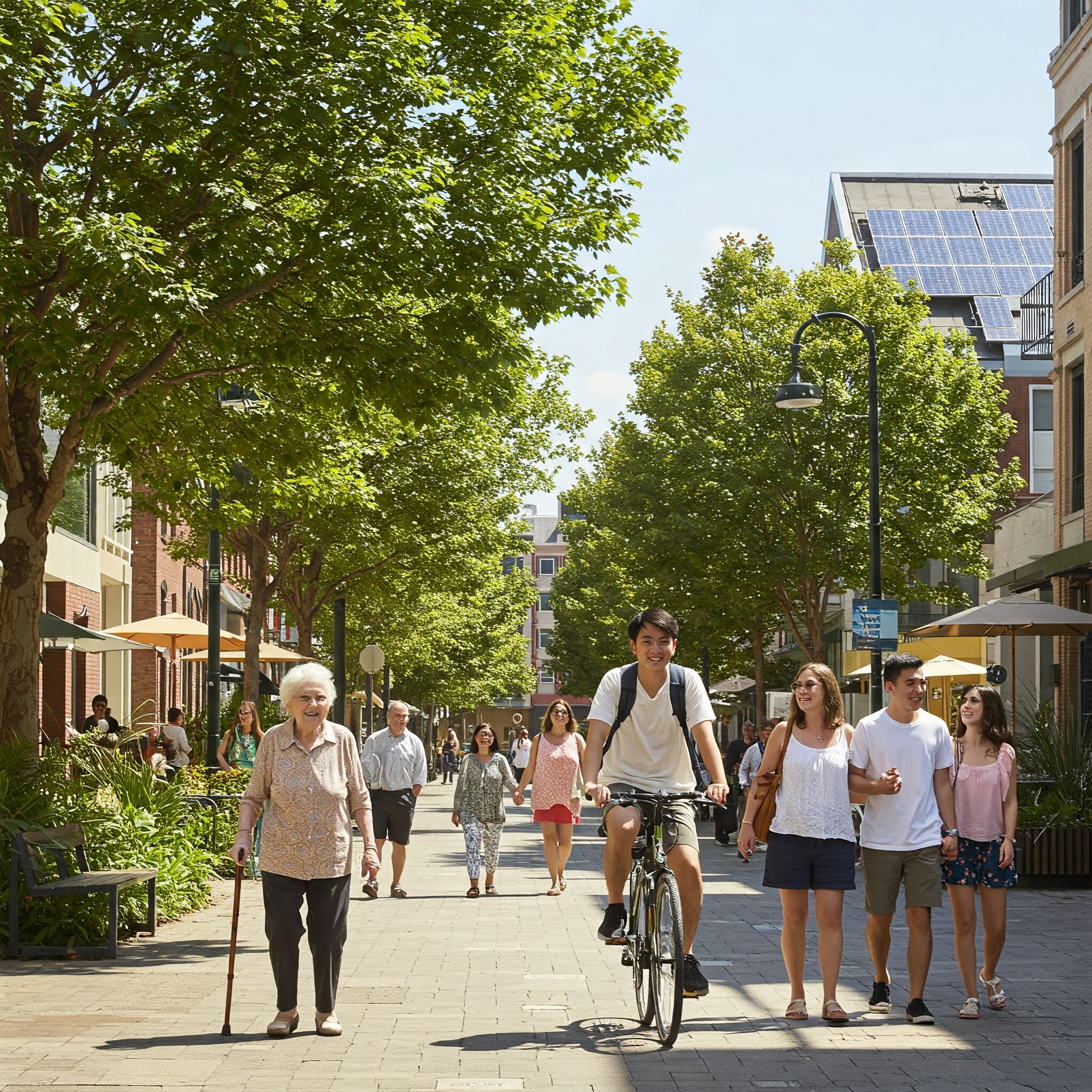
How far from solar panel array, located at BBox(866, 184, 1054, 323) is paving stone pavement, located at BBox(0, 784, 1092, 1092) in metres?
40.4

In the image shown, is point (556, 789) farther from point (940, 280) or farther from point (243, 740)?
point (940, 280)

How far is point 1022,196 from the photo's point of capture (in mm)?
60844

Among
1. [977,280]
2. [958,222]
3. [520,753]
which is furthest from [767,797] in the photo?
[958,222]

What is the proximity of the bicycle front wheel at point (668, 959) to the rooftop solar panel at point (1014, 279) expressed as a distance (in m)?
46.6

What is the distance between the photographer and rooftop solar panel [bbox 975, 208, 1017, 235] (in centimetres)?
5503

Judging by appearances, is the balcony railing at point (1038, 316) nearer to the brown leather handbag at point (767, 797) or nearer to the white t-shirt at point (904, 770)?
the white t-shirt at point (904, 770)

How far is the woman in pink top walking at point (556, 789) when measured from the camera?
16.8 metres

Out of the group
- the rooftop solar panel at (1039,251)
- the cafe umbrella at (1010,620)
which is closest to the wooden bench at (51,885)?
the cafe umbrella at (1010,620)

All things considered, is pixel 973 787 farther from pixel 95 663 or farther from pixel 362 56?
pixel 95 663

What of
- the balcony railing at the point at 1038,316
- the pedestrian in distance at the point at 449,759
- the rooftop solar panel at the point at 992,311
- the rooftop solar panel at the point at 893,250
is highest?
the rooftop solar panel at the point at 893,250

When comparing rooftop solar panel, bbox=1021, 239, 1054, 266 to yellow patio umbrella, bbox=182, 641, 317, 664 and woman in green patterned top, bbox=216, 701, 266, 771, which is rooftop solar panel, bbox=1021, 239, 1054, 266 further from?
woman in green patterned top, bbox=216, 701, 266, 771

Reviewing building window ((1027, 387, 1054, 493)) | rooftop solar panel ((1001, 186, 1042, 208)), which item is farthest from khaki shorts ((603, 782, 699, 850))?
rooftop solar panel ((1001, 186, 1042, 208))

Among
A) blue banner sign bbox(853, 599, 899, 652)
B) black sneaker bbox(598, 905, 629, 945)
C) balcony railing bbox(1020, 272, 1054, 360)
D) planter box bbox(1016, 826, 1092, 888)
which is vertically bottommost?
planter box bbox(1016, 826, 1092, 888)

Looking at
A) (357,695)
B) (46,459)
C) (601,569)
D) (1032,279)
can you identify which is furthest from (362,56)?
(601,569)
